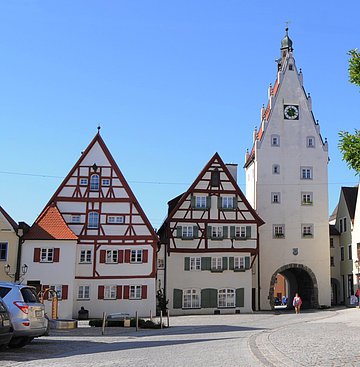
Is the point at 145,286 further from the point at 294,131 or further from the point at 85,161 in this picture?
the point at 294,131

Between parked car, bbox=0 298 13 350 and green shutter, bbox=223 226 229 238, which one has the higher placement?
green shutter, bbox=223 226 229 238

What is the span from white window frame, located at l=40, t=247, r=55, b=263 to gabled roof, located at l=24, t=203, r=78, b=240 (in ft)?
2.51

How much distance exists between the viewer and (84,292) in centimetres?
4153

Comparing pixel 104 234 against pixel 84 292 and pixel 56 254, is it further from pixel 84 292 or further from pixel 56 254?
pixel 56 254

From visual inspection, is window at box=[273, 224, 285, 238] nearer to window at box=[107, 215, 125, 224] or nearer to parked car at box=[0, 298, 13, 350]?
window at box=[107, 215, 125, 224]

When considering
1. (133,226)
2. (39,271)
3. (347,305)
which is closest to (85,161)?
(133,226)

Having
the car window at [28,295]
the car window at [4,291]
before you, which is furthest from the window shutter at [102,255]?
the car window at [4,291]

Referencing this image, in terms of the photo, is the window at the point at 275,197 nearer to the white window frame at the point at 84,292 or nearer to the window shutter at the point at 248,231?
the window shutter at the point at 248,231

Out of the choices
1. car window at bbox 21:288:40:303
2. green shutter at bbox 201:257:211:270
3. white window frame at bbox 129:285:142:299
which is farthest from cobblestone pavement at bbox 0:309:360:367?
green shutter at bbox 201:257:211:270

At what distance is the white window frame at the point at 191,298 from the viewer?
4584 cm

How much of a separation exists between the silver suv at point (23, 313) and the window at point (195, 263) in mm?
30526

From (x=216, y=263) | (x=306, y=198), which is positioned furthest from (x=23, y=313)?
(x=306, y=198)

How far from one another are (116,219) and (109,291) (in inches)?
214

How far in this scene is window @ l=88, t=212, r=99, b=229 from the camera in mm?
42688
